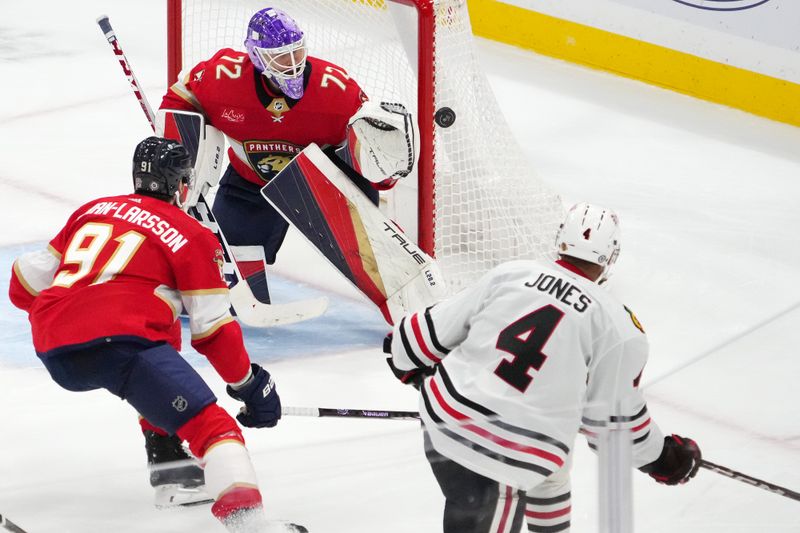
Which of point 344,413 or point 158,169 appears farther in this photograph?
point 344,413

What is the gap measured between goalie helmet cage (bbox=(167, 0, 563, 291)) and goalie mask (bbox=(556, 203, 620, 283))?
1.49 m

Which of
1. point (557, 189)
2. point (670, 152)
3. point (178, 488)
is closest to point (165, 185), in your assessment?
point (178, 488)

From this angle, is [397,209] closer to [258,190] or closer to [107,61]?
[258,190]

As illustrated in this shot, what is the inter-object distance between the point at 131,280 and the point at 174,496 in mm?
687

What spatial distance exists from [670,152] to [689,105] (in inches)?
16.4

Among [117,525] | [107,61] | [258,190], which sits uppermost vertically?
[117,525]

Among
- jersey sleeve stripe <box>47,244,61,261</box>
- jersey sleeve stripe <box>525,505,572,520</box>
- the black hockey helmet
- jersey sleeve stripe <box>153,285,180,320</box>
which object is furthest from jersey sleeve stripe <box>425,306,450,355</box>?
jersey sleeve stripe <box>47,244,61,261</box>

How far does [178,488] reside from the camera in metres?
1.91

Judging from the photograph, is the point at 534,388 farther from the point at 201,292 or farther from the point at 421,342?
the point at 201,292

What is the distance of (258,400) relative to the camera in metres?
2.68

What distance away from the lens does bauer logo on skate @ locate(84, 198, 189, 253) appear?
2545 millimetres

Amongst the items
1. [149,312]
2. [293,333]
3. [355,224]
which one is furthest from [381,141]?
[149,312]

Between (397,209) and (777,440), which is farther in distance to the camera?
(397,209)

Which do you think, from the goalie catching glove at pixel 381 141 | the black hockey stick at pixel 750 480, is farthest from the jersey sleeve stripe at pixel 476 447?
the goalie catching glove at pixel 381 141
